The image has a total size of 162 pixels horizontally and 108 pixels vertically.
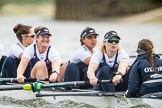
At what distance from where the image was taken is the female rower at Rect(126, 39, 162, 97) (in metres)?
8.69

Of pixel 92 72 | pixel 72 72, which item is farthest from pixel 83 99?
pixel 72 72

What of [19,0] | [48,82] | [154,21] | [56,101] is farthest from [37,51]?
[19,0]

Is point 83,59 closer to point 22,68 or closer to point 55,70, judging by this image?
point 55,70

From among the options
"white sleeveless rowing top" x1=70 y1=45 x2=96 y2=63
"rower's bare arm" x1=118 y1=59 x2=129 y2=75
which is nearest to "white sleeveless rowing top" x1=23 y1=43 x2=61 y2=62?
"white sleeveless rowing top" x1=70 y1=45 x2=96 y2=63

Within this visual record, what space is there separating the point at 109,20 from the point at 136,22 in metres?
4.10

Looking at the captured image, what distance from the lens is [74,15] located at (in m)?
48.7

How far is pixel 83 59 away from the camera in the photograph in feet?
33.3

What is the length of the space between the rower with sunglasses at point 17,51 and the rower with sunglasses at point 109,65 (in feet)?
5.42

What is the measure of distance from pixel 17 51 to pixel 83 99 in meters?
2.18

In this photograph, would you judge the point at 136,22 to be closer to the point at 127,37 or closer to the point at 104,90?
the point at 127,37

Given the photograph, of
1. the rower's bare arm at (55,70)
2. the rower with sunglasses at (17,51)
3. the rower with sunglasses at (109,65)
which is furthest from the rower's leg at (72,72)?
the rower with sunglasses at (17,51)

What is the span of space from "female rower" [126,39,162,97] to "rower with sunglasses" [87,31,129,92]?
1.61 ft

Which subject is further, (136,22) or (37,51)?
(136,22)

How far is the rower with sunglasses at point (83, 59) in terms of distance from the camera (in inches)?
394
